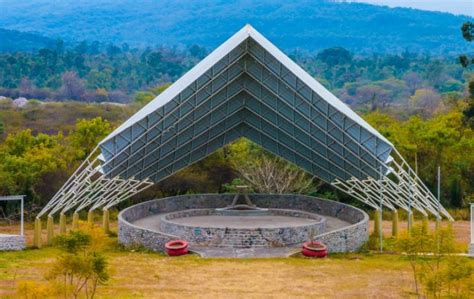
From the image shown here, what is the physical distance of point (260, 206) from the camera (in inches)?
1813

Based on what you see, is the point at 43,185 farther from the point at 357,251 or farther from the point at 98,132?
the point at 357,251

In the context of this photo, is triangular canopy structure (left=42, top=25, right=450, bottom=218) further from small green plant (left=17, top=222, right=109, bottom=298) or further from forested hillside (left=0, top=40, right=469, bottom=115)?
forested hillside (left=0, top=40, right=469, bottom=115)

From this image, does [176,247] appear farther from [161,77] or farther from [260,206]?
[161,77]

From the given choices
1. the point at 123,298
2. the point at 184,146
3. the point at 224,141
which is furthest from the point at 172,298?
the point at 224,141

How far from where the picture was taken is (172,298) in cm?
2364

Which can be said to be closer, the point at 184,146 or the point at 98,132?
the point at 184,146

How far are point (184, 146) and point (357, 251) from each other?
Result: 488 inches

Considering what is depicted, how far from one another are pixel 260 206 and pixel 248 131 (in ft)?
19.7

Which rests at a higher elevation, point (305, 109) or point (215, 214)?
point (305, 109)

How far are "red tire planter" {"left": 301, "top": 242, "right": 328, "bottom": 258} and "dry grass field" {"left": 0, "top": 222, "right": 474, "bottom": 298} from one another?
44 centimetres

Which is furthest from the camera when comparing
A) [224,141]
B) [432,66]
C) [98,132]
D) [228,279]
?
[432,66]

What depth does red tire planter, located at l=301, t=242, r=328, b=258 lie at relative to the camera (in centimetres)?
Answer: 3094

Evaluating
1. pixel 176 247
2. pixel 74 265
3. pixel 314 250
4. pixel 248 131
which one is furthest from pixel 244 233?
pixel 74 265

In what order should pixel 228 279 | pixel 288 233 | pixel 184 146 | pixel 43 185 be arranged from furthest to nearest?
pixel 43 185
pixel 184 146
pixel 288 233
pixel 228 279
